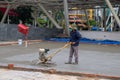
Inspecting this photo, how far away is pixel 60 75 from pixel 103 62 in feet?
13.0

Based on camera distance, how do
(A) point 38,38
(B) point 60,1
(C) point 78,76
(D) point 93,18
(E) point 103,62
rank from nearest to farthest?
(C) point 78,76, (E) point 103,62, (A) point 38,38, (B) point 60,1, (D) point 93,18

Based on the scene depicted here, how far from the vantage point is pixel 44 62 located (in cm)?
1480

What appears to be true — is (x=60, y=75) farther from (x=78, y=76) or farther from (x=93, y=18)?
(x=93, y=18)

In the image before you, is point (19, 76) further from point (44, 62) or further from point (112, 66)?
point (112, 66)

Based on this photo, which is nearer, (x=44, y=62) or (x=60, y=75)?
(x=60, y=75)

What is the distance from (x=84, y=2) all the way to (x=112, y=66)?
93.3ft

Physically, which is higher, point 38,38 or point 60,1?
point 60,1

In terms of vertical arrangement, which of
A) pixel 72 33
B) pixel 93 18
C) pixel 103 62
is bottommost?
pixel 93 18

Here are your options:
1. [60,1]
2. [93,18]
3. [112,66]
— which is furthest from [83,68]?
[93,18]

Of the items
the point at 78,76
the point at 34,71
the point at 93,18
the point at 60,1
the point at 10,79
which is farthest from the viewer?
the point at 93,18

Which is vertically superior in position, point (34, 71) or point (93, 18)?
point (34, 71)

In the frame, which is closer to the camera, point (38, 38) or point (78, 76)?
point (78, 76)

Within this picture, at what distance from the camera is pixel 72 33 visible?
15.2m

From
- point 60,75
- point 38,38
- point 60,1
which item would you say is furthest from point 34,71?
point 60,1
